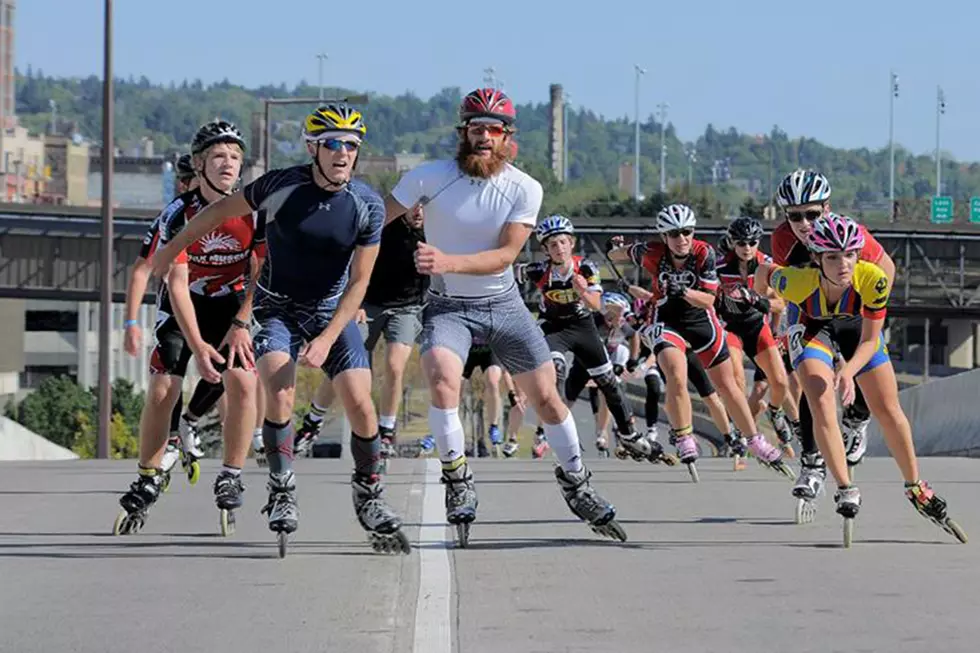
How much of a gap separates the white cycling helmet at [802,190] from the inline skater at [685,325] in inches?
168

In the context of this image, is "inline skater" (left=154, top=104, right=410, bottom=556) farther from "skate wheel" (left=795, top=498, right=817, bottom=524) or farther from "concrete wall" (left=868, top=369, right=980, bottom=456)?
"concrete wall" (left=868, top=369, right=980, bottom=456)

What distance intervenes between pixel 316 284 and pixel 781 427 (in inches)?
441

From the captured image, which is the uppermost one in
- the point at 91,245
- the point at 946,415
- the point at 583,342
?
→ the point at 583,342

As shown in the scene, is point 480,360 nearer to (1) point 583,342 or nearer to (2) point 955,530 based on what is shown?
(1) point 583,342

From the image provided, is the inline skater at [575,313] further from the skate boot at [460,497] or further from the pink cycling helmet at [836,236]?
the skate boot at [460,497]

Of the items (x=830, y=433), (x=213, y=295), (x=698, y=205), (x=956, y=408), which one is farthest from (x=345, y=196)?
(x=698, y=205)

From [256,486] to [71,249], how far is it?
270 feet

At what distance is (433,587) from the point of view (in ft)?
34.1

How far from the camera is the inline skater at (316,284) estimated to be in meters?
11.4

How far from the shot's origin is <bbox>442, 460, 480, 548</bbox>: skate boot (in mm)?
12148

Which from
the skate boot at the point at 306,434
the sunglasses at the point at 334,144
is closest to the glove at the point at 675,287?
the skate boot at the point at 306,434

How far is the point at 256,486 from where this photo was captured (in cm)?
1739

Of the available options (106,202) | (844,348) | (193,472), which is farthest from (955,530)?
(106,202)

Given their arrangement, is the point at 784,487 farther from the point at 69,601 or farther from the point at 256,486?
the point at 69,601
